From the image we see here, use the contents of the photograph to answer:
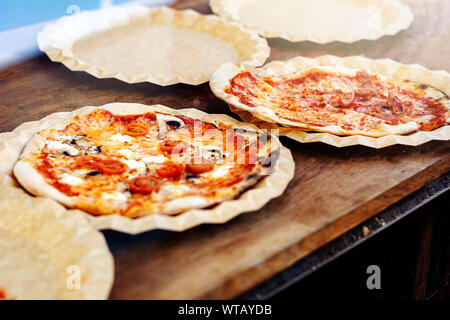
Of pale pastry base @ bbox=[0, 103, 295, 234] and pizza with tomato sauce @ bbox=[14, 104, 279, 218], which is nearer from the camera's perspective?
pale pastry base @ bbox=[0, 103, 295, 234]

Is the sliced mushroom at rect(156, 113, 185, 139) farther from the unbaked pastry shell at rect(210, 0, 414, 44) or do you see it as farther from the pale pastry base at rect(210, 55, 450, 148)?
the unbaked pastry shell at rect(210, 0, 414, 44)

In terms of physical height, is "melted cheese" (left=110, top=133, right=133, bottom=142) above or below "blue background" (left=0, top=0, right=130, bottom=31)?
above

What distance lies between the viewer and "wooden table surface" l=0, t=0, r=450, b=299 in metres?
1.22

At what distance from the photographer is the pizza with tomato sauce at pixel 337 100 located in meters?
1.82

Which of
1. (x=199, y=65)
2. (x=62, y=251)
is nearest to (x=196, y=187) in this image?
(x=62, y=251)

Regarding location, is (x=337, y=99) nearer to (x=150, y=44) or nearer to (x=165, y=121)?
(x=165, y=121)

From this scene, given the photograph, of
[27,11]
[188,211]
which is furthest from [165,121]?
[27,11]

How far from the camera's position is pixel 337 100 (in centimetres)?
208

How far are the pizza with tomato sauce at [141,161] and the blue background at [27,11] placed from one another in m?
2.93

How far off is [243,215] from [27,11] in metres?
3.62

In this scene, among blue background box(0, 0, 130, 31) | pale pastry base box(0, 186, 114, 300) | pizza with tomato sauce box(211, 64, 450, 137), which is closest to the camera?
pale pastry base box(0, 186, 114, 300)

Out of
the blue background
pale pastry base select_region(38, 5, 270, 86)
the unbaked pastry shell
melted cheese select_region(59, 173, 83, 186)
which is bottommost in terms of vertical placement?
the blue background

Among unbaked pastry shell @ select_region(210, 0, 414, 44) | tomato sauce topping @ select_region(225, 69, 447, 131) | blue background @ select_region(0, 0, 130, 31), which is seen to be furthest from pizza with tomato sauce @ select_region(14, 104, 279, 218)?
blue background @ select_region(0, 0, 130, 31)

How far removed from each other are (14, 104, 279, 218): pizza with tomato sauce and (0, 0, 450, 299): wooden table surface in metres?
0.09
